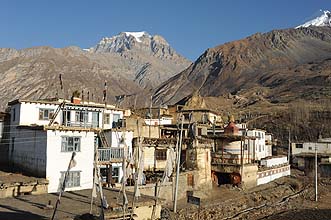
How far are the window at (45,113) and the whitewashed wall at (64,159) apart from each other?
595cm

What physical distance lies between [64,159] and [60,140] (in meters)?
1.43

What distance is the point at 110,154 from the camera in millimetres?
32781

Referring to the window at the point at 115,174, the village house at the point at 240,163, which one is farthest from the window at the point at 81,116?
the village house at the point at 240,163

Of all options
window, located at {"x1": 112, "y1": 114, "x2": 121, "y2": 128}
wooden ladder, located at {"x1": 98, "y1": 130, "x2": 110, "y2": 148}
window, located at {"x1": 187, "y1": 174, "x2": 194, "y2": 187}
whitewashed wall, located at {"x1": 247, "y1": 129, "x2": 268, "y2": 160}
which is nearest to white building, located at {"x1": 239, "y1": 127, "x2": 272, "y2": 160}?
Answer: whitewashed wall, located at {"x1": 247, "y1": 129, "x2": 268, "y2": 160}

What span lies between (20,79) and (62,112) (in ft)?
572

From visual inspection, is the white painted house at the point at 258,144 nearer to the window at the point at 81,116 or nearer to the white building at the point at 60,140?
the white building at the point at 60,140

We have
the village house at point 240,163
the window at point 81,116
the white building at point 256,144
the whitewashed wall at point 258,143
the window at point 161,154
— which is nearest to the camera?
the window at point 81,116

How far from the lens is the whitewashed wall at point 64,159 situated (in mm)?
28016

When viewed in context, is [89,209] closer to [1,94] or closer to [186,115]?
[186,115]

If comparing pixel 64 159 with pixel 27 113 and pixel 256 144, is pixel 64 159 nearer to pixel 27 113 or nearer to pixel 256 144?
pixel 27 113

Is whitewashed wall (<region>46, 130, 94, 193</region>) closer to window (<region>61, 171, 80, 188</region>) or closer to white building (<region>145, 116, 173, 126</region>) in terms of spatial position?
window (<region>61, 171, 80, 188</region>)

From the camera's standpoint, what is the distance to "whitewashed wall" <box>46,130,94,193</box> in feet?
91.9

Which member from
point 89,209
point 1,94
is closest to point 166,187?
point 89,209

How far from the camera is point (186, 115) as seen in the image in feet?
222
